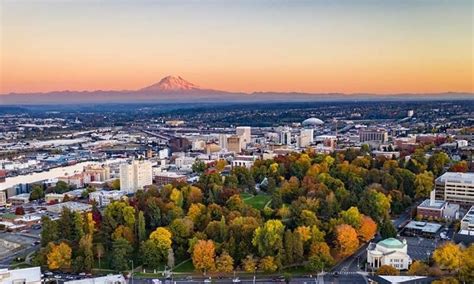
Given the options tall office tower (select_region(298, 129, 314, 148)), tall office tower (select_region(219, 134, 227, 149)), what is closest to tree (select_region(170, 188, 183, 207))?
tall office tower (select_region(219, 134, 227, 149))

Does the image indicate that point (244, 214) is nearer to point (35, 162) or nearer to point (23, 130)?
point (35, 162)

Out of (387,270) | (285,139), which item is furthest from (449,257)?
(285,139)

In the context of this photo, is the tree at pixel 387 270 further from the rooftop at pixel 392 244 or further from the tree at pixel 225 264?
the tree at pixel 225 264

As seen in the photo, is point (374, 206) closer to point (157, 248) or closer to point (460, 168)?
point (157, 248)

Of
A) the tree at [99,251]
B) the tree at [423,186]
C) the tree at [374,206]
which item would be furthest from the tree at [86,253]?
the tree at [423,186]

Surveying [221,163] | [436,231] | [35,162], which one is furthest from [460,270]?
[35,162]

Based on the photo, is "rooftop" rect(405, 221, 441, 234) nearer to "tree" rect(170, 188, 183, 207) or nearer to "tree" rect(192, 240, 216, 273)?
"tree" rect(192, 240, 216, 273)

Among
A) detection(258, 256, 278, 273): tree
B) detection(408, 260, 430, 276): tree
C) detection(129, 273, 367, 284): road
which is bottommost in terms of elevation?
detection(129, 273, 367, 284): road
